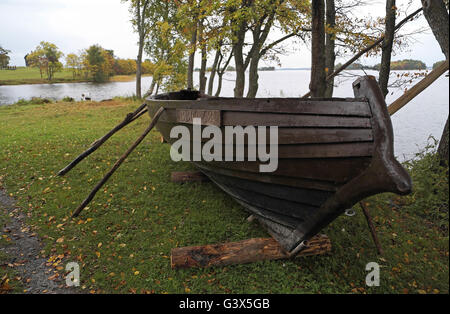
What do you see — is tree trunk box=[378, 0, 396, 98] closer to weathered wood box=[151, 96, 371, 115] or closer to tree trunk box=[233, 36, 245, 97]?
weathered wood box=[151, 96, 371, 115]

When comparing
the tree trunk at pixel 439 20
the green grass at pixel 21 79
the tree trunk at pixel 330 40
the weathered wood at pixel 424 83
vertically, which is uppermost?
the green grass at pixel 21 79

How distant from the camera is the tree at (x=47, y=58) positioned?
123 ft

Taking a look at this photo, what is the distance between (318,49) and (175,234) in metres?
3.35

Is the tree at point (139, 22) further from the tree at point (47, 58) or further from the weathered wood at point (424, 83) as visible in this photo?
the tree at point (47, 58)

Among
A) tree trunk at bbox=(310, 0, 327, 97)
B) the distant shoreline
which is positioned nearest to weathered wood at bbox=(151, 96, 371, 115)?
tree trunk at bbox=(310, 0, 327, 97)

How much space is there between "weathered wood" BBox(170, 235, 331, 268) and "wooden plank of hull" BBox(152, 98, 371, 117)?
1.61m

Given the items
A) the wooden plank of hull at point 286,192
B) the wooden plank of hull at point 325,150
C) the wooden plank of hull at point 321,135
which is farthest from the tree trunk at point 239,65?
the wooden plank of hull at point 321,135

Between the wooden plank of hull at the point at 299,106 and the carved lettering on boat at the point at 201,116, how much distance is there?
3.9 inches

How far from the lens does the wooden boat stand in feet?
6.77

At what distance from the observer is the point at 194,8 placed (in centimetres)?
698

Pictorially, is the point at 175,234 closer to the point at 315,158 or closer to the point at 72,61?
the point at 315,158

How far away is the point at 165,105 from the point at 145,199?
169cm

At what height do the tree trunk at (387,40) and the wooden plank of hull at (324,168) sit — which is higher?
the tree trunk at (387,40)
